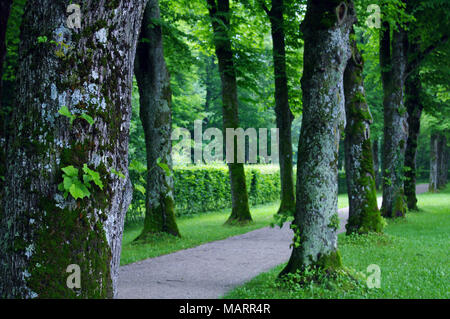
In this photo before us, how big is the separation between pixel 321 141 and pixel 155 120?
23.4ft

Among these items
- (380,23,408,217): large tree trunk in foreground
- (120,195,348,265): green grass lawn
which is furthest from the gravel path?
(380,23,408,217): large tree trunk in foreground

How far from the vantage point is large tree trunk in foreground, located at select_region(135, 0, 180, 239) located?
1293cm

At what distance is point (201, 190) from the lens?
2294 centimetres

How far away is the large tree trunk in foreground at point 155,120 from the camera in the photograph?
12.9m

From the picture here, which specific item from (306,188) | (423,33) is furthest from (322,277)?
(423,33)

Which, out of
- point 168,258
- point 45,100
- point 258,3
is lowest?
point 168,258

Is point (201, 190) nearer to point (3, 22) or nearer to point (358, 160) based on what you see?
point (358, 160)

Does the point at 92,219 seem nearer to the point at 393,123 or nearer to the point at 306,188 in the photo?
the point at 306,188

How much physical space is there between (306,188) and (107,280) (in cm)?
403

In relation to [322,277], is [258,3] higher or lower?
higher

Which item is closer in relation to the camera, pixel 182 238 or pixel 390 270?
pixel 390 270

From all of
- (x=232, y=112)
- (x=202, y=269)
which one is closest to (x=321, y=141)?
(x=202, y=269)

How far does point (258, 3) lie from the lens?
1936 cm
